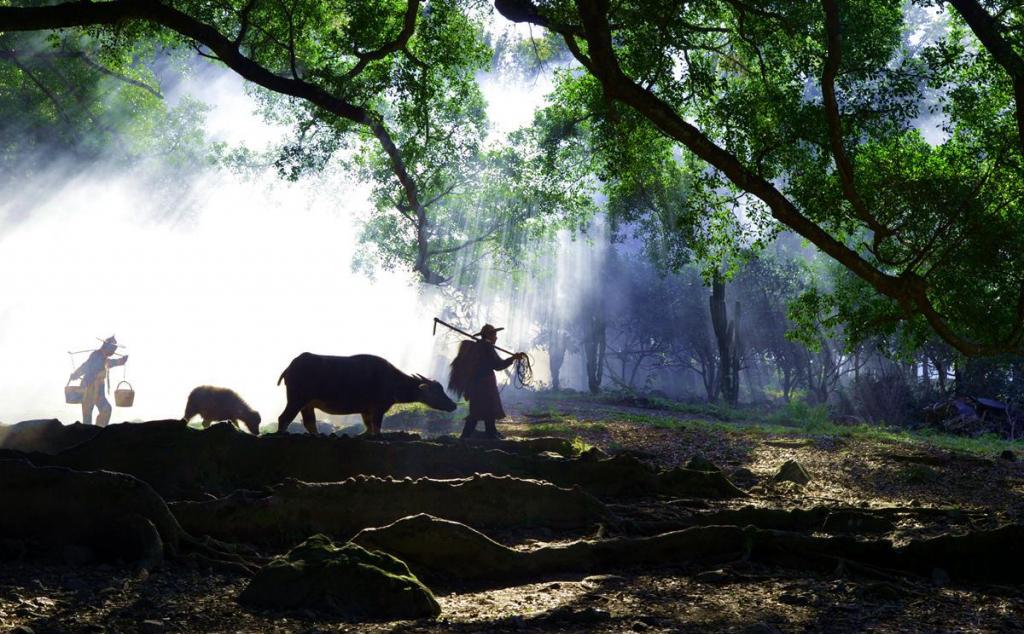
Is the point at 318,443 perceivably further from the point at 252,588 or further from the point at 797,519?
the point at 797,519

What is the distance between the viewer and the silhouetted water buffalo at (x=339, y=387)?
50.0 ft

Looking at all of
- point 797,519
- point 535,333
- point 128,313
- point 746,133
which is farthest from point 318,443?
point 535,333

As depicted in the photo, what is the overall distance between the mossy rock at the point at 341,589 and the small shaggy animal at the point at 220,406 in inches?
474

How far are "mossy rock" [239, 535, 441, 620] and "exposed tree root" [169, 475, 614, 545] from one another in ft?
5.63

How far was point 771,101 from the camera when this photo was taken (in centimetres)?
1338

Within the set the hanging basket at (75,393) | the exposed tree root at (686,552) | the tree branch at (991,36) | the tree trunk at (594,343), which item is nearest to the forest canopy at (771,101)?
the tree branch at (991,36)

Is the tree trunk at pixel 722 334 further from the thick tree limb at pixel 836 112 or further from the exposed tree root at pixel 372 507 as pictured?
the exposed tree root at pixel 372 507

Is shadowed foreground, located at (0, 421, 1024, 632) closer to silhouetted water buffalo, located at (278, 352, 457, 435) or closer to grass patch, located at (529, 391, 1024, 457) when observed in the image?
silhouetted water buffalo, located at (278, 352, 457, 435)

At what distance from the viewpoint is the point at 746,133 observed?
13430mm

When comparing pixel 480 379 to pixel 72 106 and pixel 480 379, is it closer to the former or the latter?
pixel 480 379

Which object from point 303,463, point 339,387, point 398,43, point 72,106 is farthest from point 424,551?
point 72,106

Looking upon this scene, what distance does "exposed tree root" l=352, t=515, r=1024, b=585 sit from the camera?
6617mm

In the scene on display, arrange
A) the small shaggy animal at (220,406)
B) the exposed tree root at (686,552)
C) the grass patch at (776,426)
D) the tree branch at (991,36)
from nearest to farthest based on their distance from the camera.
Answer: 1. the exposed tree root at (686,552)
2. the tree branch at (991,36)
3. the small shaggy animal at (220,406)
4. the grass patch at (776,426)

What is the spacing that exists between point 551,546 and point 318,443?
3.43m
